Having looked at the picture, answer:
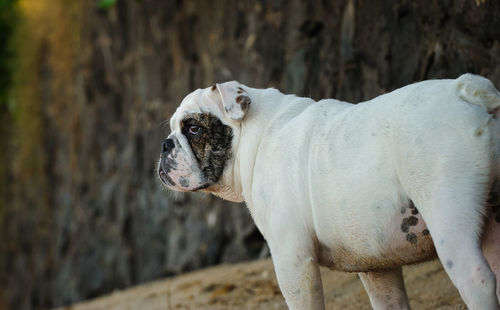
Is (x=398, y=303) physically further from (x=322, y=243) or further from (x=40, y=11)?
(x=40, y=11)

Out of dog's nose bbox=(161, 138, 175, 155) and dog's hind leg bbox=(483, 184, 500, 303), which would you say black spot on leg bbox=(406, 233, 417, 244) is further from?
dog's nose bbox=(161, 138, 175, 155)

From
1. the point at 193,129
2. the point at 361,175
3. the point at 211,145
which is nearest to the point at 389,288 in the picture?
the point at 361,175

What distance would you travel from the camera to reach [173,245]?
11141mm

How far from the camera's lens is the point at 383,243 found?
144 inches

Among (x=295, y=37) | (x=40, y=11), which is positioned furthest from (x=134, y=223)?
(x=40, y=11)

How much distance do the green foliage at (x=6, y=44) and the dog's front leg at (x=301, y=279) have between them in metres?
13.5

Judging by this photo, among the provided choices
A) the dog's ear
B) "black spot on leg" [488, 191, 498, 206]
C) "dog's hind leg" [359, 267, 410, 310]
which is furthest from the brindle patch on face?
"black spot on leg" [488, 191, 498, 206]

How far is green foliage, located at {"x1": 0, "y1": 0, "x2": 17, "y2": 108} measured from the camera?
16016 millimetres

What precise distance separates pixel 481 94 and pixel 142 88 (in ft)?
30.9

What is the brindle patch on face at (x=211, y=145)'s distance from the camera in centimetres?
460

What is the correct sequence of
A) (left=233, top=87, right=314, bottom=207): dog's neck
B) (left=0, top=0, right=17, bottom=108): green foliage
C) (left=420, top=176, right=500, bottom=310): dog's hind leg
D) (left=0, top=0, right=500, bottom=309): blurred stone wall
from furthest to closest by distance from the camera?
1. (left=0, top=0, right=17, bottom=108): green foliage
2. (left=0, top=0, right=500, bottom=309): blurred stone wall
3. (left=233, top=87, right=314, bottom=207): dog's neck
4. (left=420, top=176, right=500, bottom=310): dog's hind leg

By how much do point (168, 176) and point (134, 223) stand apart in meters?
7.65

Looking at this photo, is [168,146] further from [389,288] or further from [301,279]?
[389,288]

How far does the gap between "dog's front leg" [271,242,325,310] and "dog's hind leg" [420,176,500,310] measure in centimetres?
83
